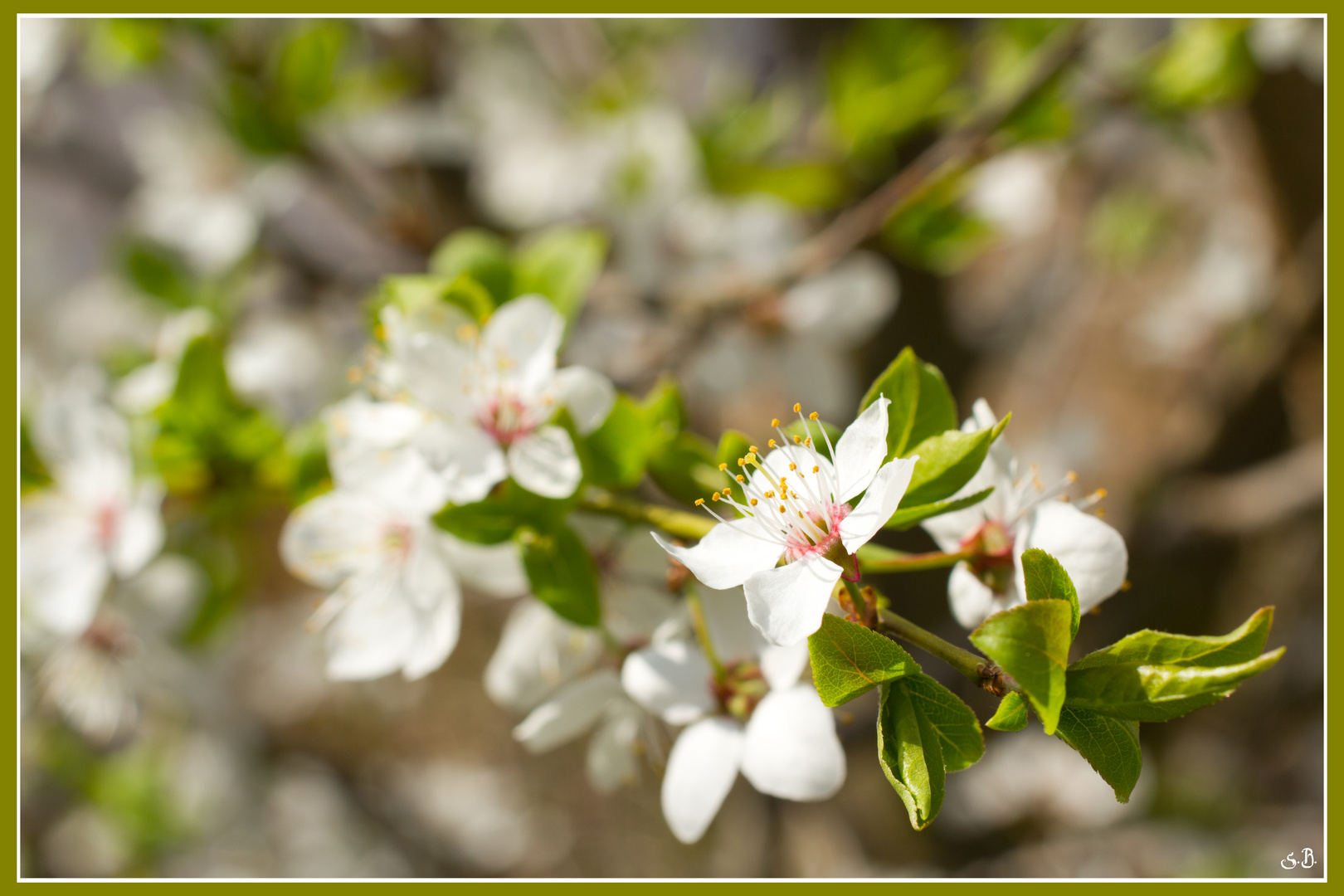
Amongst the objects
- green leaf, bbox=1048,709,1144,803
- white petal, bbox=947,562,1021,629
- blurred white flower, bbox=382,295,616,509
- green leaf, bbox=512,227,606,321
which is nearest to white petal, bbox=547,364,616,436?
blurred white flower, bbox=382,295,616,509

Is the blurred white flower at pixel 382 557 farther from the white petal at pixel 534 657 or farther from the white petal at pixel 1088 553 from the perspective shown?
the white petal at pixel 1088 553

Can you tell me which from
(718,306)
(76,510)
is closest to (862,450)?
(718,306)

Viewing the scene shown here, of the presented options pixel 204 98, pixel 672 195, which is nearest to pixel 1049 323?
pixel 672 195

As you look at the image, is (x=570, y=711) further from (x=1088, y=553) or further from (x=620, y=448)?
(x=1088, y=553)

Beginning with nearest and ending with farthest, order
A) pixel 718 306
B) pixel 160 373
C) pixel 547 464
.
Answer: pixel 547 464 < pixel 160 373 < pixel 718 306

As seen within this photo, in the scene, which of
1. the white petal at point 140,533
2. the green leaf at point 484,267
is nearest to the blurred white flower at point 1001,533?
the green leaf at point 484,267

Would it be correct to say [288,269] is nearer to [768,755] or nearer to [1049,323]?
[768,755]

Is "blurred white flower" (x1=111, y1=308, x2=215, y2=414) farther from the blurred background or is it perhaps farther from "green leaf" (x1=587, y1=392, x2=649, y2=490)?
"green leaf" (x1=587, y1=392, x2=649, y2=490)
